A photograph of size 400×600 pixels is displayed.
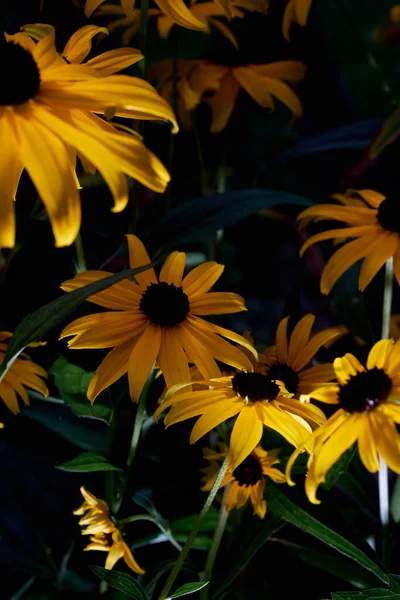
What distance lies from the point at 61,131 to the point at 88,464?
0.79 feet

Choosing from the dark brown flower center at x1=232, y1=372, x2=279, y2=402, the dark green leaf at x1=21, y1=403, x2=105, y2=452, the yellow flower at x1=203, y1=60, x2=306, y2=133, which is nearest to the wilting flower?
the dark brown flower center at x1=232, y1=372, x2=279, y2=402

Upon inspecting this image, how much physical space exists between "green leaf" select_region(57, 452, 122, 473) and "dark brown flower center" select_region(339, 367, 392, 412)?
6.9 inches

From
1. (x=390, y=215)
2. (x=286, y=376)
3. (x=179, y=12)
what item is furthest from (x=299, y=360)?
(x=179, y=12)

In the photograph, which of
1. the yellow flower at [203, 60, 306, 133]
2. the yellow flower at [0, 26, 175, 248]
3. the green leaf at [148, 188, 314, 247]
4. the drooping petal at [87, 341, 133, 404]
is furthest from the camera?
the yellow flower at [203, 60, 306, 133]

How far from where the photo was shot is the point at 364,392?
1.45ft

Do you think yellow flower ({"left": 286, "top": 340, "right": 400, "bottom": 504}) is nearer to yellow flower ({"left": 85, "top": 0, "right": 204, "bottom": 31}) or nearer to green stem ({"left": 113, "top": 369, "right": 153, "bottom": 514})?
green stem ({"left": 113, "top": 369, "right": 153, "bottom": 514})

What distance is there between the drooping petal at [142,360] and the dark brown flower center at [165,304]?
12mm

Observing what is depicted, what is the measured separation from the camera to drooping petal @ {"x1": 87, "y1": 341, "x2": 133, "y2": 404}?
47cm

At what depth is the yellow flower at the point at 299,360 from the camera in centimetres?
53

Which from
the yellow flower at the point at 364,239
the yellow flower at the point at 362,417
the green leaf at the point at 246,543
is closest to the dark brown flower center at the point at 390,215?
the yellow flower at the point at 364,239

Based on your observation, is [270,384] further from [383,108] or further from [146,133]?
[383,108]

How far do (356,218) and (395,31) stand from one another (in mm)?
403

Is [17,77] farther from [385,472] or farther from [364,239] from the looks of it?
[385,472]

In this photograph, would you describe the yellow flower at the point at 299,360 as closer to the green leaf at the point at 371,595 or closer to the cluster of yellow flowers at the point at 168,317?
the cluster of yellow flowers at the point at 168,317
